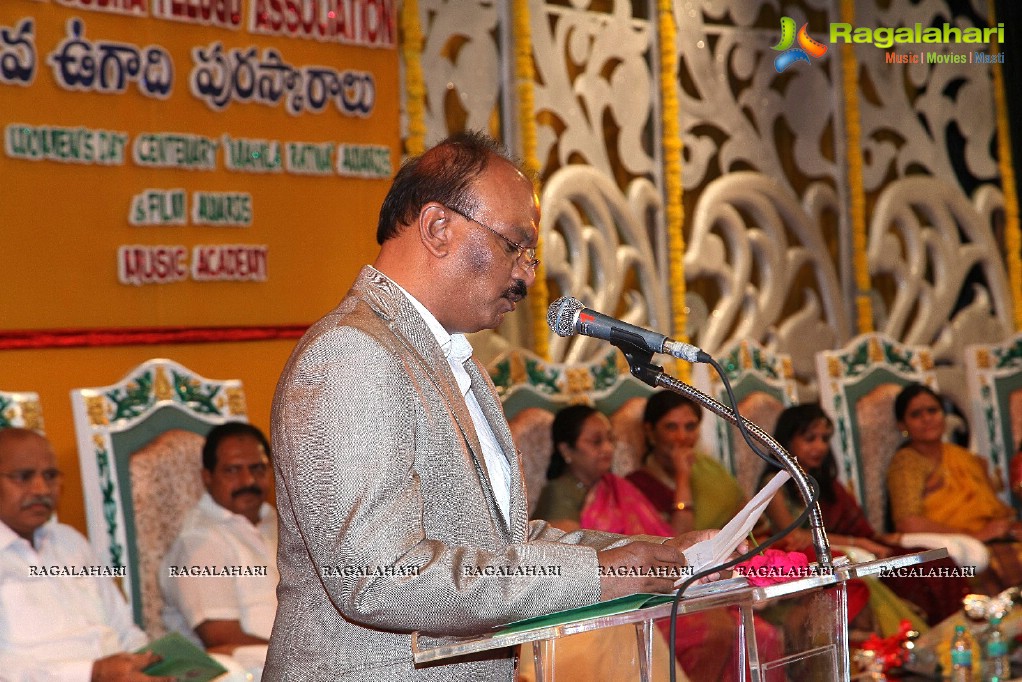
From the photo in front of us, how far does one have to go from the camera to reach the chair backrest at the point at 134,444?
11.1ft

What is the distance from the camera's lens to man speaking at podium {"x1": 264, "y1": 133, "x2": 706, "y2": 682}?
57.4 inches

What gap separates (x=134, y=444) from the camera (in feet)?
11.4

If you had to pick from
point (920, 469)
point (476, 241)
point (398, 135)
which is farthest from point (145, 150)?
point (920, 469)

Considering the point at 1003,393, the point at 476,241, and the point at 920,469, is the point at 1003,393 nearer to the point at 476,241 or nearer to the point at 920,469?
the point at 920,469

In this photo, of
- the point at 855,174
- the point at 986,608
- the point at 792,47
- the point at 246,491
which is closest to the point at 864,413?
the point at 855,174

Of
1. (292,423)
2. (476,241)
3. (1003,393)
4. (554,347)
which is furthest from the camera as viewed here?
(1003,393)

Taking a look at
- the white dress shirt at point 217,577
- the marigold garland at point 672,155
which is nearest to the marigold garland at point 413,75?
the marigold garland at point 672,155

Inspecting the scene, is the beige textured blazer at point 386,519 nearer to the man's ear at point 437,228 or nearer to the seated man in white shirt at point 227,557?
the man's ear at point 437,228

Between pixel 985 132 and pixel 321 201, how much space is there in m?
3.53

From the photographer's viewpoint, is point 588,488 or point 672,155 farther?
point 672,155

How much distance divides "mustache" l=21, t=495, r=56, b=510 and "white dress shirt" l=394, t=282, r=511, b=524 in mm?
1796

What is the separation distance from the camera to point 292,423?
1521 mm

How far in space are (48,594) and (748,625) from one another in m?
2.16

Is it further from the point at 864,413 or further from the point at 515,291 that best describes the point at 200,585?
the point at 864,413
